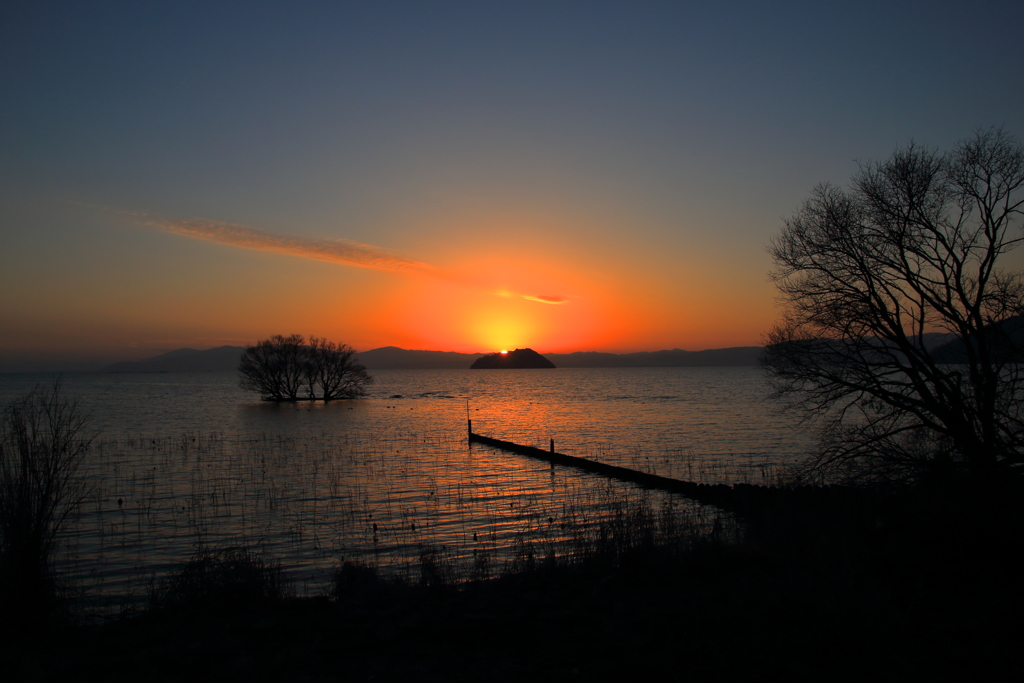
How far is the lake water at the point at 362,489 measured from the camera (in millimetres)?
13070

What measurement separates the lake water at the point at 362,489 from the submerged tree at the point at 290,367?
33783 millimetres

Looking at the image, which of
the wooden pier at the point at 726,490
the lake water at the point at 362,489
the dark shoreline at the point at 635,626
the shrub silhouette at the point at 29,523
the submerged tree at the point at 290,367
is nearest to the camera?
the dark shoreline at the point at 635,626

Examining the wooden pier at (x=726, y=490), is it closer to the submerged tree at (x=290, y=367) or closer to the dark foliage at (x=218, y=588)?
the dark foliage at (x=218, y=588)

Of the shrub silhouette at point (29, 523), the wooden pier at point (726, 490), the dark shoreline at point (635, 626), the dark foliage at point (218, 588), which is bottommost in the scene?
the wooden pier at point (726, 490)

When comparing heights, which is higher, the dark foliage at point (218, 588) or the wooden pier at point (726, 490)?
the dark foliage at point (218, 588)

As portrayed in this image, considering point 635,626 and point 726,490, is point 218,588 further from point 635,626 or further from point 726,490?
point 726,490

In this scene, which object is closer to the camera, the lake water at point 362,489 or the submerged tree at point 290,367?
the lake water at point 362,489

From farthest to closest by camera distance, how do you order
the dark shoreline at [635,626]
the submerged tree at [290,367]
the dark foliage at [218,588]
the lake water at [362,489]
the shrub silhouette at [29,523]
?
the submerged tree at [290,367]
the lake water at [362,489]
the dark foliage at [218,588]
the shrub silhouette at [29,523]
the dark shoreline at [635,626]

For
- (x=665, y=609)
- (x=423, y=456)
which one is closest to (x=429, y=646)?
(x=665, y=609)

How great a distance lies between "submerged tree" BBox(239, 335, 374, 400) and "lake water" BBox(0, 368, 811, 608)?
3378cm

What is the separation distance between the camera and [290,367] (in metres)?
85.0

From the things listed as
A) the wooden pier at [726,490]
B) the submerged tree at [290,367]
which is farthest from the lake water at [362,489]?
the submerged tree at [290,367]

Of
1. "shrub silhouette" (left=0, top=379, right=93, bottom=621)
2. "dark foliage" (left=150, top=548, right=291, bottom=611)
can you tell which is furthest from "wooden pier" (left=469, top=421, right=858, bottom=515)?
"shrub silhouette" (left=0, top=379, right=93, bottom=621)

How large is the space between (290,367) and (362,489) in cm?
6903
